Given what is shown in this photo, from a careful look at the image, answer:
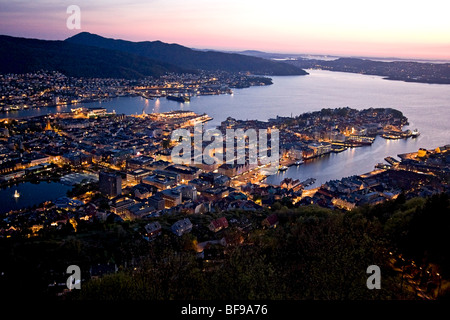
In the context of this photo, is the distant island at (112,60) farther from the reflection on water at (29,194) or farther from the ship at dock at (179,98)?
the reflection on water at (29,194)

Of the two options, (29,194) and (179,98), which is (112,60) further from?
(29,194)

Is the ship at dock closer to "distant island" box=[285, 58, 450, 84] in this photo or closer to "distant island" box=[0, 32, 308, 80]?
"distant island" box=[0, 32, 308, 80]

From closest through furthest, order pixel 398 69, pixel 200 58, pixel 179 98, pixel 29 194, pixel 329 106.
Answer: pixel 29 194 → pixel 329 106 → pixel 179 98 → pixel 398 69 → pixel 200 58

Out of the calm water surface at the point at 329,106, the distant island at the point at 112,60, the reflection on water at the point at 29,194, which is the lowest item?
the reflection on water at the point at 29,194

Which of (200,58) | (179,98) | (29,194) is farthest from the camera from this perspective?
→ (200,58)

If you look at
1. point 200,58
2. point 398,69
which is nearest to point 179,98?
point 200,58

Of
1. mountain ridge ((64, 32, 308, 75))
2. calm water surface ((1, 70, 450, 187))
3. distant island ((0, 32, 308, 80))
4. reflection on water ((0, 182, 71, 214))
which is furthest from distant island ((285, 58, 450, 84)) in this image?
reflection on water ((0, 182, 71, 214))

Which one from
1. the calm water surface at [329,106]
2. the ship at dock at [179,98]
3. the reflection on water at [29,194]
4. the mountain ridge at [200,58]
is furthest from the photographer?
the mountain ridge at [200,58]

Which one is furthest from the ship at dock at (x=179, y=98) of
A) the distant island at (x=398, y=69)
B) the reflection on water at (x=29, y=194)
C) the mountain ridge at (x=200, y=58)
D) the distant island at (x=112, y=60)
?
the distant island at (x=398, y=69)

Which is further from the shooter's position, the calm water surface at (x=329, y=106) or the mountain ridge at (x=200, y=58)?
the mountain ridge at (x=200, y=58)

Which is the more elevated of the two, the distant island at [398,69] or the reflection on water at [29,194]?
the distant island at [398,69]
